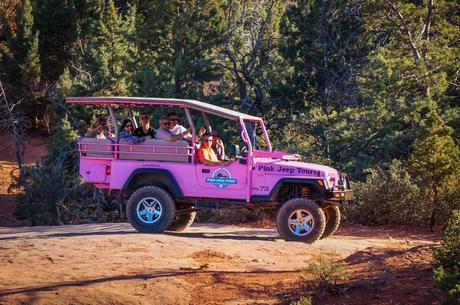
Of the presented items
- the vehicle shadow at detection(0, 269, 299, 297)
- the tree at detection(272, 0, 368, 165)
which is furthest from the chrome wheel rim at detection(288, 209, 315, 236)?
A: the tree at detection(272, 0, 368, 165)

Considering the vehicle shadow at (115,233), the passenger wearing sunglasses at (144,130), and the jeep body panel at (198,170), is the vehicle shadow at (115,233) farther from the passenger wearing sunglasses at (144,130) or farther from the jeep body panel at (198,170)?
the passenger wearing sunglasses at (144,130)

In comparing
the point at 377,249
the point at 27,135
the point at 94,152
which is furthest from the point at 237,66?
the point at 27,135

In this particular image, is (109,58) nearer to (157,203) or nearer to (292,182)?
(157,203)

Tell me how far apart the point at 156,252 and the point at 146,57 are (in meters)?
17.5

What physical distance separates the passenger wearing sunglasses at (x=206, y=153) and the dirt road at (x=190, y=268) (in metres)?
1.17

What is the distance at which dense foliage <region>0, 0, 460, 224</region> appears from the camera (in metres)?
14.6

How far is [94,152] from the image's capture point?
39.9 feet

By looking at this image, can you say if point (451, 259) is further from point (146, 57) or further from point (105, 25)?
point (105, 25)

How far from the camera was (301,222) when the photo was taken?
11.3m

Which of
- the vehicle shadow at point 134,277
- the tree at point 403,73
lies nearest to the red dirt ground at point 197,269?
the vehicle shadow at point 134,277

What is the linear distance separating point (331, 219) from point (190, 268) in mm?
3557

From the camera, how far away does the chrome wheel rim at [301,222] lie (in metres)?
11.2

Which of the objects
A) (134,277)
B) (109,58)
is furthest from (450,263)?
(109,58)

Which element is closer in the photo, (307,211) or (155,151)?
(307,211)
